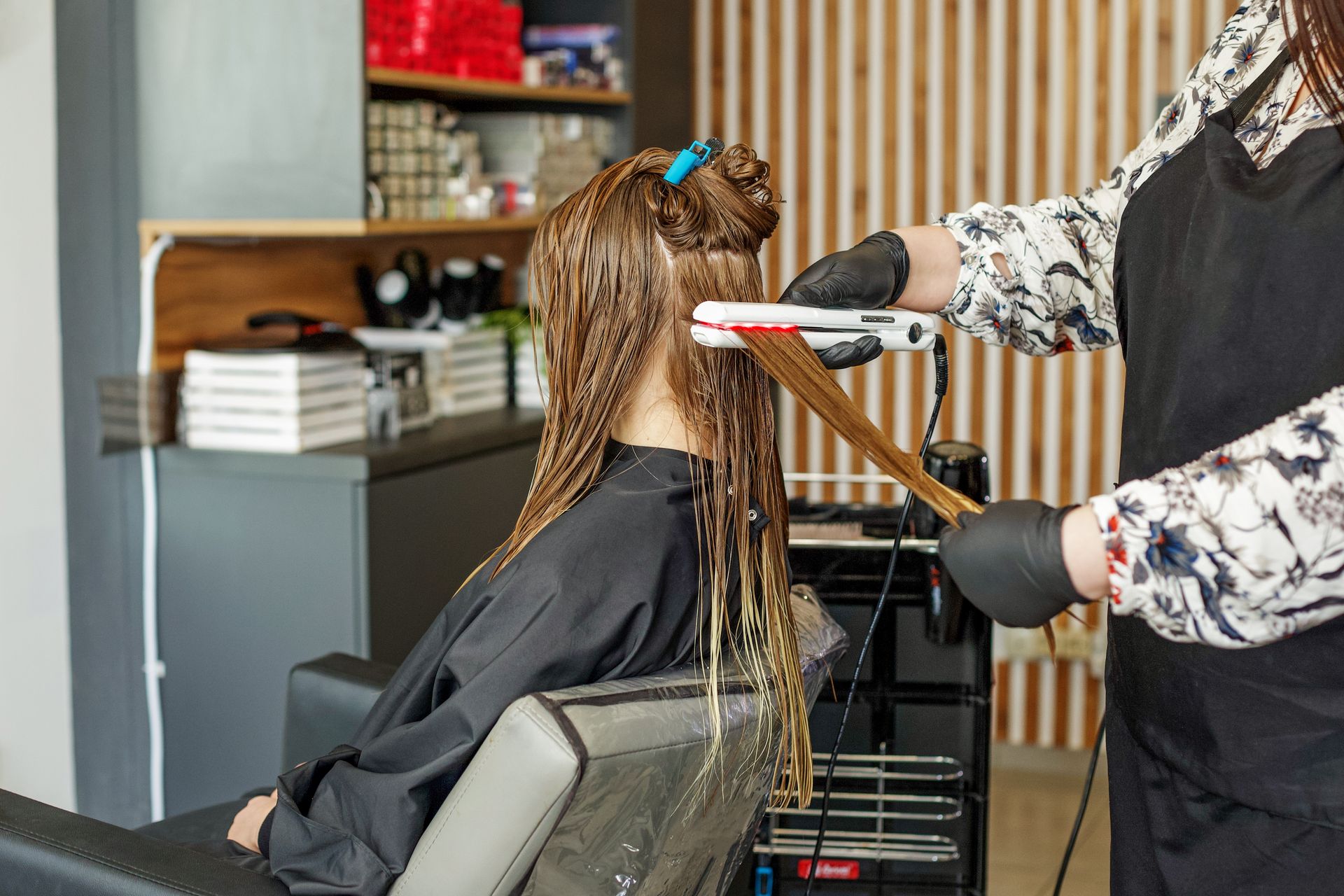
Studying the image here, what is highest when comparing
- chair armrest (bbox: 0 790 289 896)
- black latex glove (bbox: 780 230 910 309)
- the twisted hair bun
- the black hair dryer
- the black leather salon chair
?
the twisted hair bun

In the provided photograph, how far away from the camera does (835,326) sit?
116cm

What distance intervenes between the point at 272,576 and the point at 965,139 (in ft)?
7.04

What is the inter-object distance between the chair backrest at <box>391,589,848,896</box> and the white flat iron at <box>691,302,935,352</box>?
12.7 inches

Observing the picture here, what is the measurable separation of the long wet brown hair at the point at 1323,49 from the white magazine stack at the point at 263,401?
75.0 inches

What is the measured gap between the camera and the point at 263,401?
250 centimetres

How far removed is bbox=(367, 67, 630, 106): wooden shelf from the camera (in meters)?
2.58

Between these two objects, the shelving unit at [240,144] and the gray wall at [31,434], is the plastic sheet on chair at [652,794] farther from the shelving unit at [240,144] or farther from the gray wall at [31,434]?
the gray wall at [31,434]

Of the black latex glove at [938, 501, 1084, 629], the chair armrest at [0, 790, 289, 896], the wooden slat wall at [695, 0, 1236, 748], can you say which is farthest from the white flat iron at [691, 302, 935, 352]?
the wooden slat wall at [695, 0, 1236, 748]

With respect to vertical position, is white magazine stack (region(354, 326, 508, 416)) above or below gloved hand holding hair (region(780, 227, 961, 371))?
below

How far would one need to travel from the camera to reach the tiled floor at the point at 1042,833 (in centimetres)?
271

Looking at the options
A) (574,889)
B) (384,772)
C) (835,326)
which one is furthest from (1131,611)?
(384,772)

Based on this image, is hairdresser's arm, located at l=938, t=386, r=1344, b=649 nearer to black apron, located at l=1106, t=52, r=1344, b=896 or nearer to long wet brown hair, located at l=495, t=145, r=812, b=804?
black apron, located at l=1106, t=52, r=1344, b=896

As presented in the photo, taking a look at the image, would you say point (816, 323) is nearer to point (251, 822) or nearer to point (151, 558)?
point (251, 822)

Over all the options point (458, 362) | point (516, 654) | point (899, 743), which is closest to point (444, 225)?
point (458, 362)
